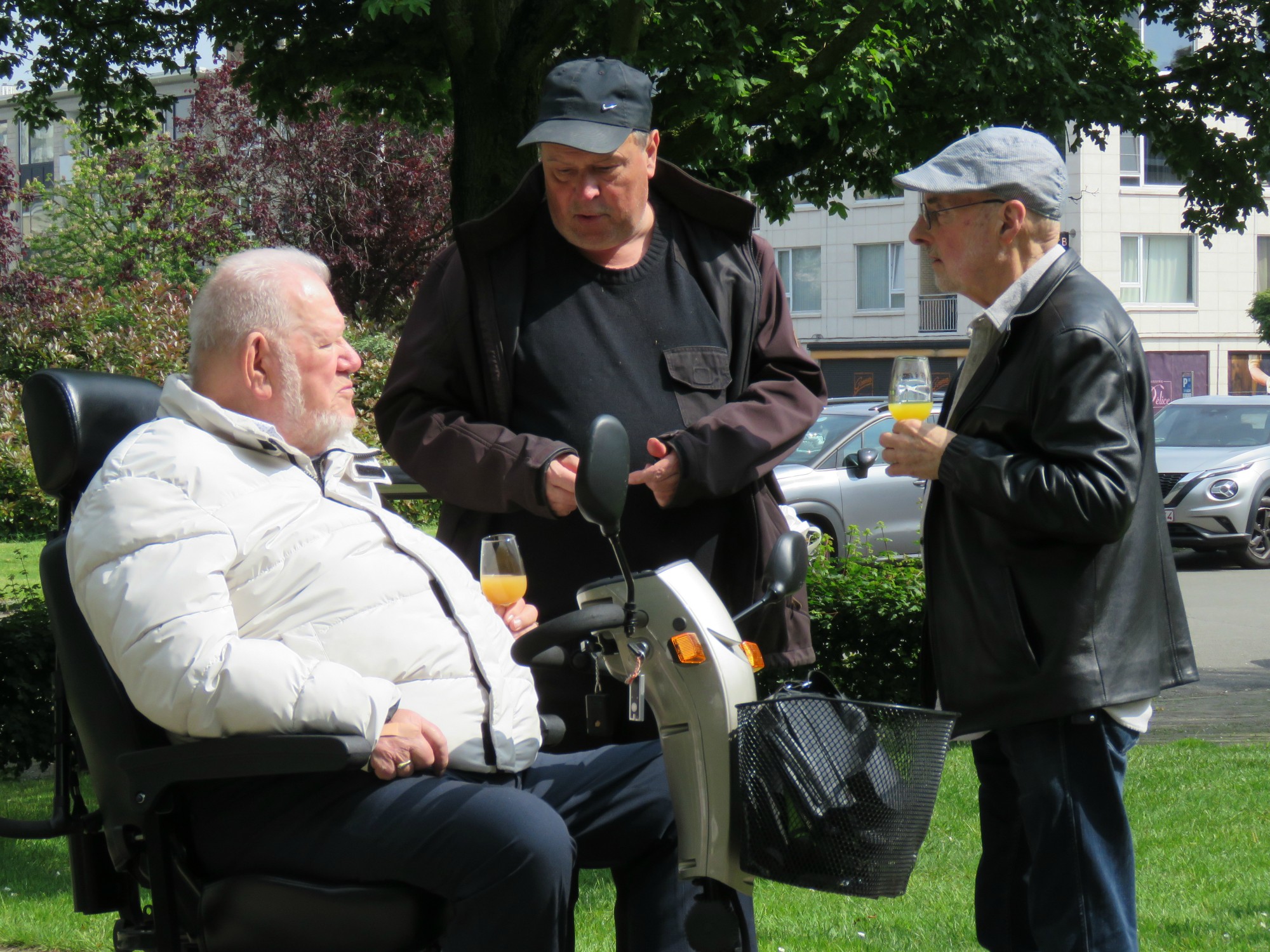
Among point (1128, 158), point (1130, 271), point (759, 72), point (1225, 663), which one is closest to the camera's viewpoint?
point (759, 72)

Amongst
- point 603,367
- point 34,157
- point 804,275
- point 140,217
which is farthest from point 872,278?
point 34,157

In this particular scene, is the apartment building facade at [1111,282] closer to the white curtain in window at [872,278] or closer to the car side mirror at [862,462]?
the white curtain in window at [872,278]

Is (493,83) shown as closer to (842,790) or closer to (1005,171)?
(1005,171)

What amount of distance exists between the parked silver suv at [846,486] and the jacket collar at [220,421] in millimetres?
11896

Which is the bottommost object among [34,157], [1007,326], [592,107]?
[1007,326]

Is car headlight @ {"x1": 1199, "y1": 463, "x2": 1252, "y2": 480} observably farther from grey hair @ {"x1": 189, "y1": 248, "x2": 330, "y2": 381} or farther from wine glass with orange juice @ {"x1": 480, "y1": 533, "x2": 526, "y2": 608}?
grey hair @ {"x1": 189, "y1": 248, "x2": 330, "y2": 381}

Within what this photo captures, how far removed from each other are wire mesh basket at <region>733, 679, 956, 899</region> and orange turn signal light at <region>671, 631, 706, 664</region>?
178 mm

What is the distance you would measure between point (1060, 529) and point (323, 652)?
148 centimetres

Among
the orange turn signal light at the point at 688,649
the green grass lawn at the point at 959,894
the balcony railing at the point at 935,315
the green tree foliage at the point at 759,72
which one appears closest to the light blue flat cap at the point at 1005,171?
the orange turn signal light at the point at 688,649

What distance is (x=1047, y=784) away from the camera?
3.04m

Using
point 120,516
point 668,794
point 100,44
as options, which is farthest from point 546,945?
point 100,44

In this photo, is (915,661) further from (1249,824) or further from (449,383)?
(449,383)

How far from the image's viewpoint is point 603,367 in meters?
3.66

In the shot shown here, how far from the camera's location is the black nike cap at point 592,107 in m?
3.43
